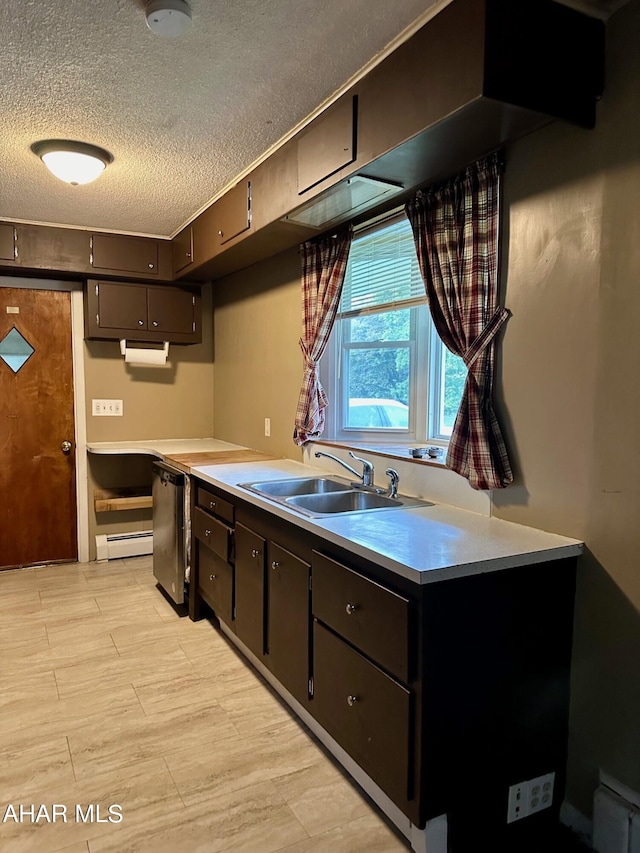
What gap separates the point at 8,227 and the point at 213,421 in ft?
6.42

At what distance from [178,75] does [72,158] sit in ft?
2.77

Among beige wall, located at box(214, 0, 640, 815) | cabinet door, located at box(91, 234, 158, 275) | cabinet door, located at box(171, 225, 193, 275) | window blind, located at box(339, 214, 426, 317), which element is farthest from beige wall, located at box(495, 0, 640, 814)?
cabinet door, located at box(91, 234, 158, 275)

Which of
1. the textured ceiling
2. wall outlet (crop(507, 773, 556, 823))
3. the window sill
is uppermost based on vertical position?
the textured ceiling

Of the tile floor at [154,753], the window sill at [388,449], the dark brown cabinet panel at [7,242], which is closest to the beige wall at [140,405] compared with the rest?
the dark brown cabinet panel at [7,242]

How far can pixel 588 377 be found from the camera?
1694 mm

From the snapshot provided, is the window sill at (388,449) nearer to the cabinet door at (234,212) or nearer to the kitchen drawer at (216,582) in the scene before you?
the kitchen drawer at (216,582)

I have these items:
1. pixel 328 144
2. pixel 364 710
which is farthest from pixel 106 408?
pixel 364 710

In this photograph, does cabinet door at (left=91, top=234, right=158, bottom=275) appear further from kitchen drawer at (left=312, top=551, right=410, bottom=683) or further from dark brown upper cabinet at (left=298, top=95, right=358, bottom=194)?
kitchen drawer at (left=312, top=551, right=410, bottom=683)

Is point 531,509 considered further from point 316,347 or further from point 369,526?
point 316,347

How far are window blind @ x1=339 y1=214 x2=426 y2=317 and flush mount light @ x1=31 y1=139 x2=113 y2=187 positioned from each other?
49.1 inches

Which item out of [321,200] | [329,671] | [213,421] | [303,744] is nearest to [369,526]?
[329,671]

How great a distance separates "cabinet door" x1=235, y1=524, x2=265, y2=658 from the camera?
2512 mm

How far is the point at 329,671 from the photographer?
1.97 meters

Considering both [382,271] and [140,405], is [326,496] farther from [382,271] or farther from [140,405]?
[140,405]
